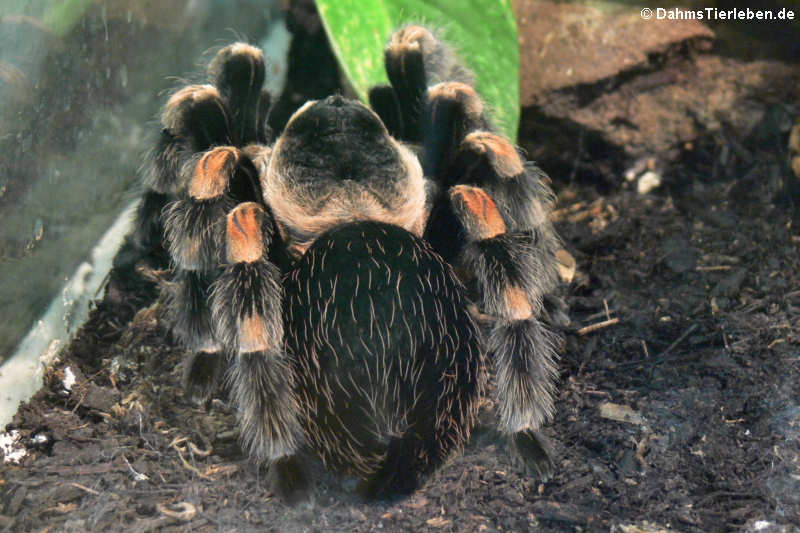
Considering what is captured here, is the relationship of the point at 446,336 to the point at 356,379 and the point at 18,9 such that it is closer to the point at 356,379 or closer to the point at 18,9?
the point at 356,379

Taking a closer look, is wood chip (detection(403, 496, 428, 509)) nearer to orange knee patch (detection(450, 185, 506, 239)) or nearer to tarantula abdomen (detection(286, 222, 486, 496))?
tarantula abdomen (detection(286, 222, 486, 496))

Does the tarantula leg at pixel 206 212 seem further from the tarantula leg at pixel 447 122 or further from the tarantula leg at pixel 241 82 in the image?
the tarantula leg at pixel 447 122

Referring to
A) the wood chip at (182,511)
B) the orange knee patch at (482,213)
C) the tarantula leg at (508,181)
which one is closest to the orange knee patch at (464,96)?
the tarantula leg at (508,181)

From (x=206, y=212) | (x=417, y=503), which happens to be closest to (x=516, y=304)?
(x=417, y=503)

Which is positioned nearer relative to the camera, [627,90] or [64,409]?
[64,409]

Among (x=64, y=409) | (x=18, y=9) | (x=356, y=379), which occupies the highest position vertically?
(x=18, y=9)

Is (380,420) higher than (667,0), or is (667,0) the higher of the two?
(667,0)

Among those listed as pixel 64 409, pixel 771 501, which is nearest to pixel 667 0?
pixel 771 501
